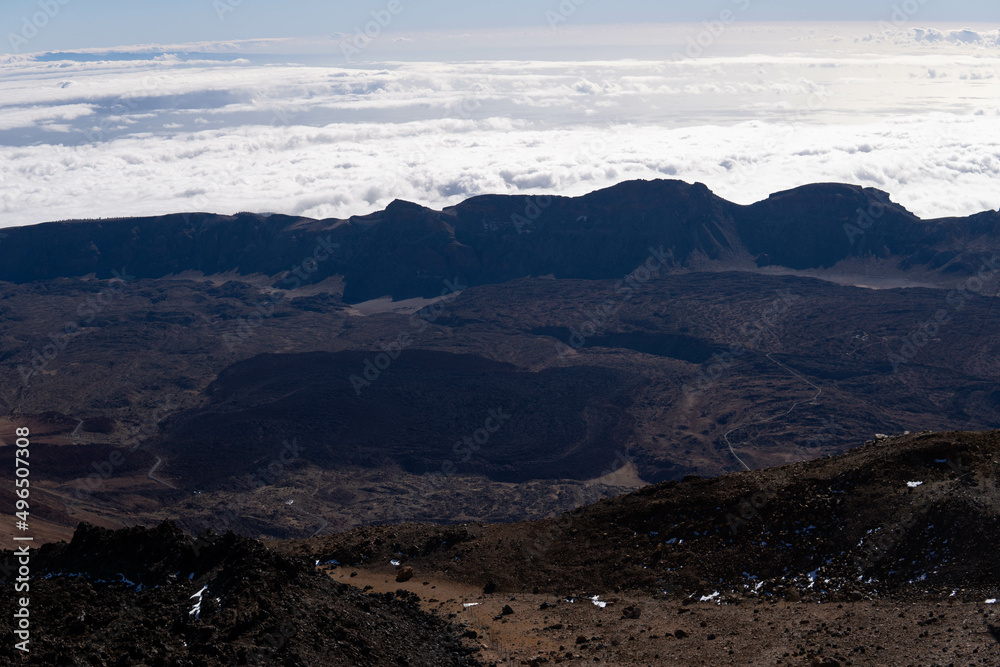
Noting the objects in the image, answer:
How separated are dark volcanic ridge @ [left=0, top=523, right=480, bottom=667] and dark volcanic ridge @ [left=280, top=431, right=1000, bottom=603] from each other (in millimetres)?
5539

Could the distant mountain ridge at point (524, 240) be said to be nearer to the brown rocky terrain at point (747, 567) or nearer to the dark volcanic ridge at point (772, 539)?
the dark volcanic ridge at point (772, 539)

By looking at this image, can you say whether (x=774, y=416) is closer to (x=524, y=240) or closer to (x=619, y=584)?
(x=619, y=584)

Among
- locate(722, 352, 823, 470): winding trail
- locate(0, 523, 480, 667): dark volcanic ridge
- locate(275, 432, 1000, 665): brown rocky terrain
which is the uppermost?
locate(0, 523, 480, 667): dark volcanic ridge

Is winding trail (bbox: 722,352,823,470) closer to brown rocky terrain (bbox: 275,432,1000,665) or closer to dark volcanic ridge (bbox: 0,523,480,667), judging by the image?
brown rocky terrain (bbox: 275,432,1000,665)

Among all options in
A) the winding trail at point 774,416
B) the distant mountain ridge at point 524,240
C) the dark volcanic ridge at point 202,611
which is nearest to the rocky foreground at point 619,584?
the dark volcanic ridge at point 202,611

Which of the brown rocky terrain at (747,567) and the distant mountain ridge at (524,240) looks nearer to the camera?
the brown rocky terrain at (747,567)

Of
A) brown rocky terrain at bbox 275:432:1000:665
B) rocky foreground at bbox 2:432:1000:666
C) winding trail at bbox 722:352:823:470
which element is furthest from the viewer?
winding trail at bbox 722:352:823:470

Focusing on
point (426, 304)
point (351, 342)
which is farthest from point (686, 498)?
point (426, 304)

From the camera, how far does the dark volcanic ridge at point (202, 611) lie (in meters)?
17.3

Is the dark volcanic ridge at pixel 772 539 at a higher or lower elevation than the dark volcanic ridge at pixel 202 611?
lower

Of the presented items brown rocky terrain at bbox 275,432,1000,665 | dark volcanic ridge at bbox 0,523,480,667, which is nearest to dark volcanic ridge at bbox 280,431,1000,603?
brown rocky terrain at bbox 275,432,1000,665

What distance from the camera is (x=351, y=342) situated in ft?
414

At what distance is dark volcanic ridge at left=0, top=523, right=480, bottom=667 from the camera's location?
1727 centimetres

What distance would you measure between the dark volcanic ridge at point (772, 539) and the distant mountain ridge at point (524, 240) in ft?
440
